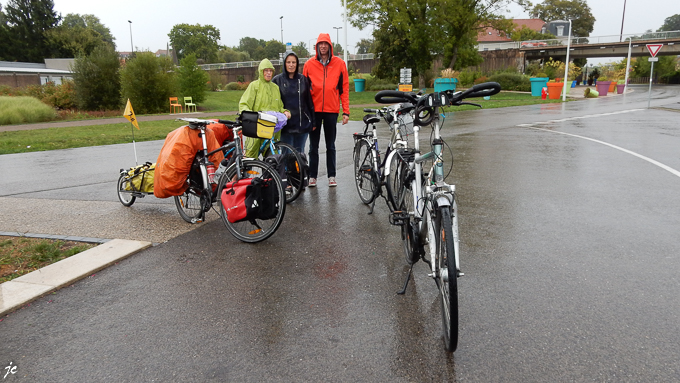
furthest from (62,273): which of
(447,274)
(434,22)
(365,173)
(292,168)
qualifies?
(434,22)

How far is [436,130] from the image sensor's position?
129 inches

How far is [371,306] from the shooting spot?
11.6ft

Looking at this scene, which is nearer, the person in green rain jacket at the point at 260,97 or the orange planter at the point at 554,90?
the person in green rain jacket at the point at 260,97

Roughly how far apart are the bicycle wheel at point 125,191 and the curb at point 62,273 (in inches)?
60.2

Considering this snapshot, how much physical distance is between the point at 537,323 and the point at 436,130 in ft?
4.71

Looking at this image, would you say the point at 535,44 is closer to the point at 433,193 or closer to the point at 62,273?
the point at 433,193

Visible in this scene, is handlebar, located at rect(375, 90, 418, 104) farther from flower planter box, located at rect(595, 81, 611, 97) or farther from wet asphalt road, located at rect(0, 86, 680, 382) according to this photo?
flower planter box, located at rect(595, 81, 611, 97)

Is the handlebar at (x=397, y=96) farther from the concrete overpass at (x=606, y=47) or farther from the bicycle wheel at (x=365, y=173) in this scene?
the concrete overpass at (x=606, y=47)

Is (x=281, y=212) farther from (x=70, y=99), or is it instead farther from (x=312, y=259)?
(x=70, y=99)

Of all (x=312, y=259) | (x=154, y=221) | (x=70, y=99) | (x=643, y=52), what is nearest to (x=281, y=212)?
(x=312, y=259)

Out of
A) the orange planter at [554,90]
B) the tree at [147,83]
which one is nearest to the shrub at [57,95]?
the tree at [147,83]

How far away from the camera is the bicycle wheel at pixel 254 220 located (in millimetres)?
4863

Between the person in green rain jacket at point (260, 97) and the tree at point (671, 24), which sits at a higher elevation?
the tree at point (671, 24)

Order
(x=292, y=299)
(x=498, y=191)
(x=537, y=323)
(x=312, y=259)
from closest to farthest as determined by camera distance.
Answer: (x=537, y=323), (x=292, y=299), (x=312, y=259), (x=498, y=191)
